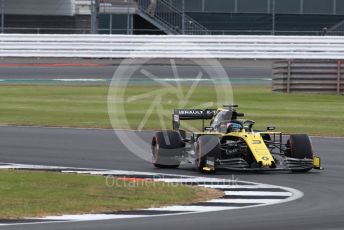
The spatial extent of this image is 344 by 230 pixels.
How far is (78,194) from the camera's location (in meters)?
13.9

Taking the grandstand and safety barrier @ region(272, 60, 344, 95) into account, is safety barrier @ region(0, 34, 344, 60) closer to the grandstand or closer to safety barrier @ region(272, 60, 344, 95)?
safety barrier @ region(272, 60, 344, 95)

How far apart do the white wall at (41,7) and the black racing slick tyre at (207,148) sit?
124 feet

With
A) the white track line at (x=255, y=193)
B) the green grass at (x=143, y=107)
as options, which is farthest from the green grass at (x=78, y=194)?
the green grass at (x=143, y=107)

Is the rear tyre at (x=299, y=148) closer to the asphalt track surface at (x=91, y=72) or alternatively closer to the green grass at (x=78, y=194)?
the green grass at (x=78, y=194)

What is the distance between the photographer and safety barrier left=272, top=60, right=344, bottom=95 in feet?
123

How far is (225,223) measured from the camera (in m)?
11.7

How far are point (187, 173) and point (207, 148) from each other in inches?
22.2

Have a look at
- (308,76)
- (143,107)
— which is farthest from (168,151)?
(308,76)

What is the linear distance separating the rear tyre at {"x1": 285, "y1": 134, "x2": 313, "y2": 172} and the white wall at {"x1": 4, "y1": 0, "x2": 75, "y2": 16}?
37568mm

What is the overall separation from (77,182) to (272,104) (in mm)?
19065

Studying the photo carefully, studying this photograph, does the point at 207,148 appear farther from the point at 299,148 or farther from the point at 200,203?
the point at 200,203

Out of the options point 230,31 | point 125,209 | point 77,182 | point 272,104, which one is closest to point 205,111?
point 77,182

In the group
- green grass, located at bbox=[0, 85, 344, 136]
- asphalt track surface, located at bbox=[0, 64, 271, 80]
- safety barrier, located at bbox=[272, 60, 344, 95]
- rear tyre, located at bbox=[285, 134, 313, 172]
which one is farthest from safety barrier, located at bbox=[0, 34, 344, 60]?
rear tyre, located at bbox=[285, 134, 313, 172]

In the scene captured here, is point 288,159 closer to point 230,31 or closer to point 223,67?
point 223,67
